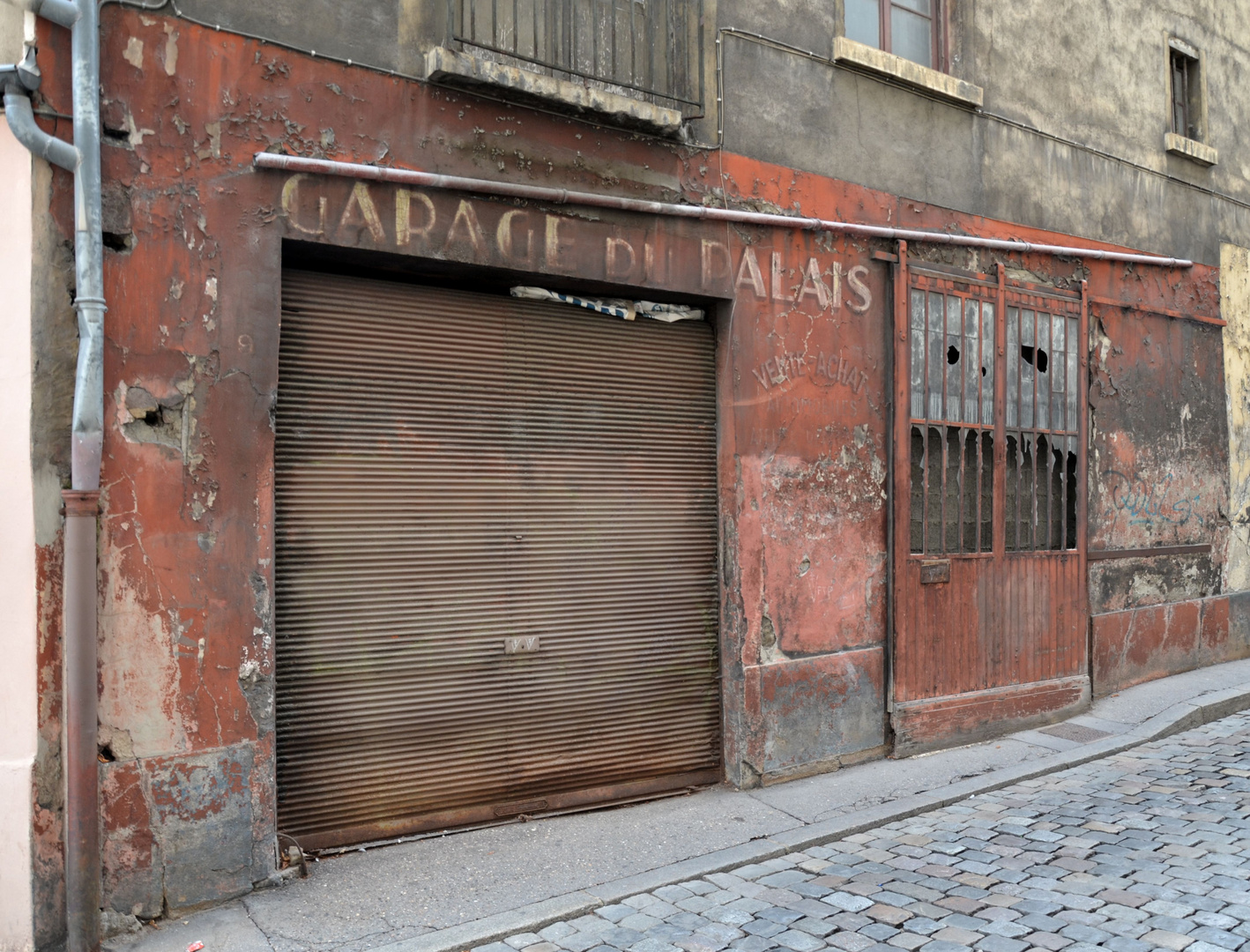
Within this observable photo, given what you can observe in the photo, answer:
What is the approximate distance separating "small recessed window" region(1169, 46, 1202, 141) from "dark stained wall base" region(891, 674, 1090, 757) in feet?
19.2

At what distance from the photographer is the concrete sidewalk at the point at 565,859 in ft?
13.7

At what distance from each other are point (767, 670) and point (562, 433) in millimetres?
2026

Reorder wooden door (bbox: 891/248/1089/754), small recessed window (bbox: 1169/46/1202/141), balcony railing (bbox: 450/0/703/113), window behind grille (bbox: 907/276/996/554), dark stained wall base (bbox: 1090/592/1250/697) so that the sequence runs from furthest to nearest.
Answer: small recessed window (bbox: 1169/46/1202/141)
dark stained wall base (bbox: 1090/592/1250/697)
window behind grille (bbox: 907/276/996/554)
wooden door (bbox: 891/248/1089/754)
balcony railing (bbox: 450/0/703/113)

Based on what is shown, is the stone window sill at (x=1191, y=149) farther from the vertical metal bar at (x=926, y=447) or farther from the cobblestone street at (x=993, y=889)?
the cobblestone street at (x=993, y=889)

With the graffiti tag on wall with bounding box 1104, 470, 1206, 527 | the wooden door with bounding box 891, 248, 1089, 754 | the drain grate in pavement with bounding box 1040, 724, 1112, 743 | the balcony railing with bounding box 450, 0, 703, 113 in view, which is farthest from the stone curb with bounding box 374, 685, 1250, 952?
the balcony railing with bounding box 450, 0, 703, 113

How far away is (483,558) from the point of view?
5547 mm

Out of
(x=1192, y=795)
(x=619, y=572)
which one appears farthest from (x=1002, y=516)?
(x=619, y=572)

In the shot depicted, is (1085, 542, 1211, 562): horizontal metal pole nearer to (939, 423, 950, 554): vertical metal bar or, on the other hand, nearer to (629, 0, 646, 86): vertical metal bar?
(939, 423, 950, 554): vertical metal bar

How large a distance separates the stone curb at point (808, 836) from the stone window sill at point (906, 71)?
195 inches

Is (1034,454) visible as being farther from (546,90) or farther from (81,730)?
(81,730)

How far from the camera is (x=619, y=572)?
6.05 metres

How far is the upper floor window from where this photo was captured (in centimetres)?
723

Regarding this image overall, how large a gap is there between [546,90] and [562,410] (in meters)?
1.80

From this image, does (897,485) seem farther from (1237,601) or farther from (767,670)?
(1237,601)
